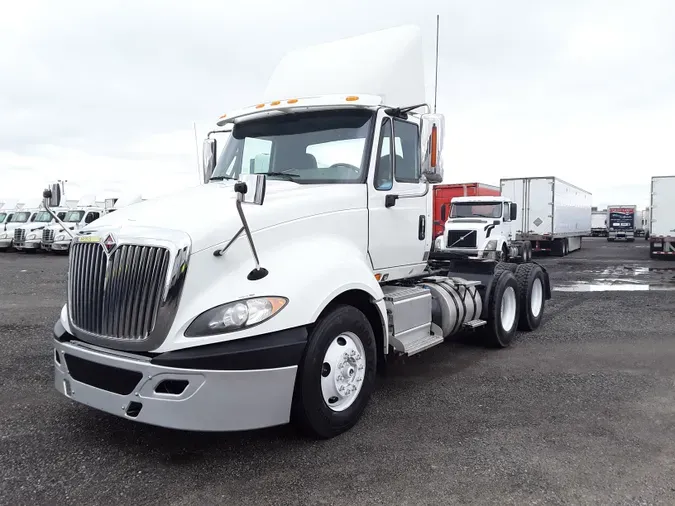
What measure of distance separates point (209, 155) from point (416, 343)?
117 inches

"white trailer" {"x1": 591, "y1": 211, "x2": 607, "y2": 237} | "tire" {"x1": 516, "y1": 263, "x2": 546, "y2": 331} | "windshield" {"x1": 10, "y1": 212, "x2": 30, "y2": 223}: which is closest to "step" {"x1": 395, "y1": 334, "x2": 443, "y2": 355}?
"tire" {"x1": 516, "y1": 263, "x2": 546, "y2": 331}

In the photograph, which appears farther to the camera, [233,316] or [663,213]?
[663,213]

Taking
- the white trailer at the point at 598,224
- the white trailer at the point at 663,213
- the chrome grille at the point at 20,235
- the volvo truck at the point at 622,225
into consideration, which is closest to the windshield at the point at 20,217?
the chrome grille at the point at 20,235

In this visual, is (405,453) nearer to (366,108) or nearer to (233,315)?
(233,315)

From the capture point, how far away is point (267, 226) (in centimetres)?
415

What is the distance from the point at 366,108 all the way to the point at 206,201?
1796mm

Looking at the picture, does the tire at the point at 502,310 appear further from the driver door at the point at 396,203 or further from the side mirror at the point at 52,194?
the side mirror at the point at 52,194

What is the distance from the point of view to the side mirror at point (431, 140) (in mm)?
5102

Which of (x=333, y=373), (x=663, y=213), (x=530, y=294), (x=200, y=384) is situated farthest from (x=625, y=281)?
(x=200, y=384)

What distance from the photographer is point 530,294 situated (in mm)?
8266

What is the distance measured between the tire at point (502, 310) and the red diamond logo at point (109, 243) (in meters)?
4.92

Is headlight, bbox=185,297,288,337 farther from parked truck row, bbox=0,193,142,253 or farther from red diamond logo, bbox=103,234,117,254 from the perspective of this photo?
parked truck row, bbox=0,193,142,253

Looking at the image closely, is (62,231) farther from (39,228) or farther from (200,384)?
(200,384)

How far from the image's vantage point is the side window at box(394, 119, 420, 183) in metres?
5.40
